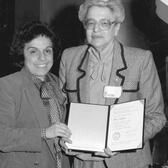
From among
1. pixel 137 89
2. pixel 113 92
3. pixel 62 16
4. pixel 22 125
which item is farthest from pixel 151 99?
pixel 62 16

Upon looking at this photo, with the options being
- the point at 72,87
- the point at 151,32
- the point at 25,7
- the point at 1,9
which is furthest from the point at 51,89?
the point at 25,7

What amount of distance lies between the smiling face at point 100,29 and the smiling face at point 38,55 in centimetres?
29

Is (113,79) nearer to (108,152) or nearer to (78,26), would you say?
(108,152)

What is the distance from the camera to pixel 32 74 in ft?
7.61

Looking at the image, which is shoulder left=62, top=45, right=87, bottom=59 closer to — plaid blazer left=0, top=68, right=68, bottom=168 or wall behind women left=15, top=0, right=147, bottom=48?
plaid blazer left=0, top=68, right=68, bottom=168

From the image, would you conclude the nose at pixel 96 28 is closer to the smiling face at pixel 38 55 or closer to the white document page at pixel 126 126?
the smiling face at pixel 38 55

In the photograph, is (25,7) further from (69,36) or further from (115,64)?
(115,64)

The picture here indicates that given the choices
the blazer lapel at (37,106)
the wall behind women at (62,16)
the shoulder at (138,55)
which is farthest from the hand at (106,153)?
the wall behind women at (62,16)

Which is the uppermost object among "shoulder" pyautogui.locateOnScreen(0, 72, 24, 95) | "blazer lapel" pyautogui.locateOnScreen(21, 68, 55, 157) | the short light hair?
the short light hair

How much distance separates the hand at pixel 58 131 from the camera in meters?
2.06

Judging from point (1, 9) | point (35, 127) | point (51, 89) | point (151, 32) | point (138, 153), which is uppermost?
point (1, 9)

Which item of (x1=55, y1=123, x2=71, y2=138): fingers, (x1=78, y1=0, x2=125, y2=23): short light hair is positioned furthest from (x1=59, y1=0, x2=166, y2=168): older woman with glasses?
(x1=55, y1=123, x2=71, y2=138): fingers

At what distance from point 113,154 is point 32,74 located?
2.36 feet

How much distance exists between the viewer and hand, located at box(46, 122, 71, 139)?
206cm
